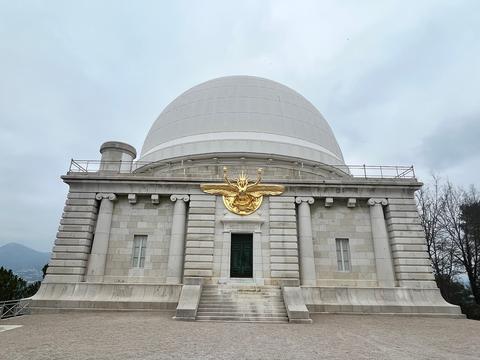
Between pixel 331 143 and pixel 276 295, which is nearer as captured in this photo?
pixel 276 295

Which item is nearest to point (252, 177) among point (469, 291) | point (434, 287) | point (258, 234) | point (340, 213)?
point (258, 234)

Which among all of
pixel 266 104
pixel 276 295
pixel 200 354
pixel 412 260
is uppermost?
pixel 266 104

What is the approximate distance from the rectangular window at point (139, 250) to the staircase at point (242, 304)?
4.61 metres

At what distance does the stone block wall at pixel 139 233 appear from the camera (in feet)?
57.4

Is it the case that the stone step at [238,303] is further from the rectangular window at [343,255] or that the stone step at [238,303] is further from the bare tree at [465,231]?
the bare tree at [465,231]

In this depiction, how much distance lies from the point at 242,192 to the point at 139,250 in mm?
7227

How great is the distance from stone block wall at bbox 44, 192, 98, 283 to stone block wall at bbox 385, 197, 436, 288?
18133 mm

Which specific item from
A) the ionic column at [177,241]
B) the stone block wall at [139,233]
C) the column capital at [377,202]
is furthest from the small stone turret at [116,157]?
the column capital at [377,202]

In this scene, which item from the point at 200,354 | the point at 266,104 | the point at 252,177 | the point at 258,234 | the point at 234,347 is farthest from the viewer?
the point at 266,104

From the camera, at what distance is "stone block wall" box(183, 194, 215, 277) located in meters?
16.8

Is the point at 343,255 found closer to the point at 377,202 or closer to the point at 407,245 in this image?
the point at 407,245

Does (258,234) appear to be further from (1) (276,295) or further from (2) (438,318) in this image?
Answer: (2) (438,318)

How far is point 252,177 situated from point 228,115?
7.76m

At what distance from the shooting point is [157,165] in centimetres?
2398
